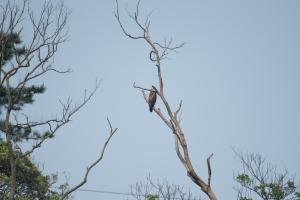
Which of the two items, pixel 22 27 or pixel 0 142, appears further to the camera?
pixel 0 142

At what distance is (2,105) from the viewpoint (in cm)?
1548

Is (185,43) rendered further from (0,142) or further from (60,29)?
(0,142)

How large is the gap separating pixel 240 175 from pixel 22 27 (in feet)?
37.1

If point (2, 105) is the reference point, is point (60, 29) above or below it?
below

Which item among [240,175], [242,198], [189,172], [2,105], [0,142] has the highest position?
[2,105]

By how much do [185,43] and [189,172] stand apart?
3.45m

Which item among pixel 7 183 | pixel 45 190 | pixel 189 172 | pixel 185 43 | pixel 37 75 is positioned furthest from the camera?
pixel 45 190

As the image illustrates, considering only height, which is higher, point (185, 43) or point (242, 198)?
Result: point (185, 43)

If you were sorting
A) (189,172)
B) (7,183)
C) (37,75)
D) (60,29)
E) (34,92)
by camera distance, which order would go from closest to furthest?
(189,172)
(37,75)
(60,29)
(7,183)
(34,92)

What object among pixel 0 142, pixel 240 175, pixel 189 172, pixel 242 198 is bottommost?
pixel 189 172

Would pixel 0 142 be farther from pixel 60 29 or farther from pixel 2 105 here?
pixel 60 29

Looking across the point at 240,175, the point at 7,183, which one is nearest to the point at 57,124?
the point at 7,183

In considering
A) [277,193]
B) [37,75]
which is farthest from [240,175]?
[37,75]

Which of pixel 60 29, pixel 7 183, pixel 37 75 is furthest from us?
pixel 7 183
